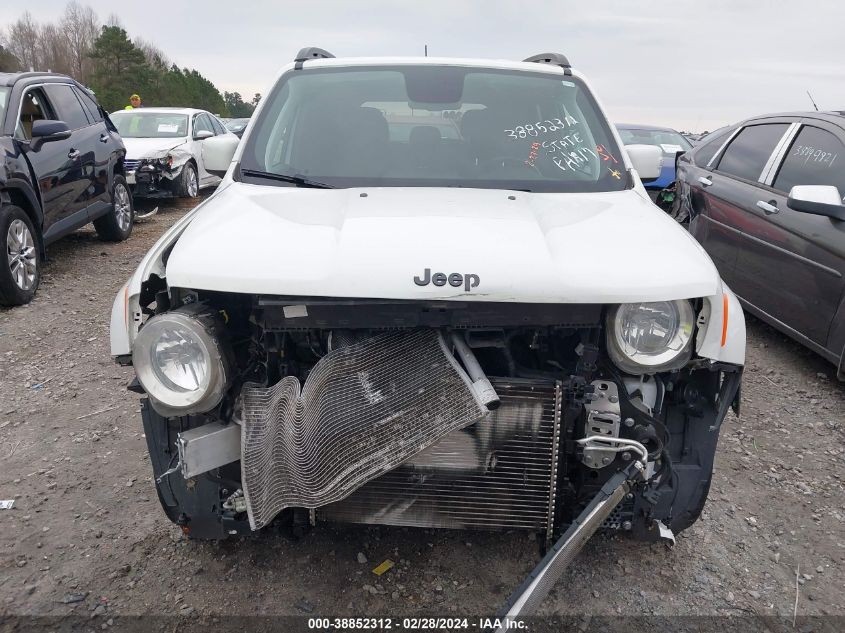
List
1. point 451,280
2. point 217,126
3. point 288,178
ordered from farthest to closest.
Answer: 1. point 217,126
2. point 288,178
3. point 451,280

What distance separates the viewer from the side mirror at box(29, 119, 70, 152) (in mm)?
5773

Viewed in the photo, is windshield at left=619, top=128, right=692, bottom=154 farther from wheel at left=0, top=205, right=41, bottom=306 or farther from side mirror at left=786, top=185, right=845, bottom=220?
wheel at left=0, top=205, right=41, bottom=306

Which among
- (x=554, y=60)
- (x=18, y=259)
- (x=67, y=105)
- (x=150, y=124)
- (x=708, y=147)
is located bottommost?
(x=18, y=259)

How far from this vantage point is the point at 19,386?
4199 millimetres

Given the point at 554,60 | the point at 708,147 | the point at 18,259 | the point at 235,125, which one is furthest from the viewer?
the point at 235,125

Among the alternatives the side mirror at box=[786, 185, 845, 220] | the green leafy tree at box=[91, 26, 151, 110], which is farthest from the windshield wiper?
the green leafy tree at box=[91, 26, 151, 110]

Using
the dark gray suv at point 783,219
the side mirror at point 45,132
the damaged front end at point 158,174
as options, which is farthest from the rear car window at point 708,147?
the damaged front end at point 158,174

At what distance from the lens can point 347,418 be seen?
6.54 ft

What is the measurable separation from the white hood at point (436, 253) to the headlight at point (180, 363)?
0.47ft

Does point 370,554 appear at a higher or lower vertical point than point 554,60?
lower

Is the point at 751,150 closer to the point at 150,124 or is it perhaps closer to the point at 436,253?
the point at 436,253

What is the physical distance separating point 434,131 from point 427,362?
4.90 feet

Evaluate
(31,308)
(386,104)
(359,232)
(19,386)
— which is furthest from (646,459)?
(31,308)

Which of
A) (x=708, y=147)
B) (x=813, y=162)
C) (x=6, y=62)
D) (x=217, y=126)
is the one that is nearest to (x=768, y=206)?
(x=813, y=162)
